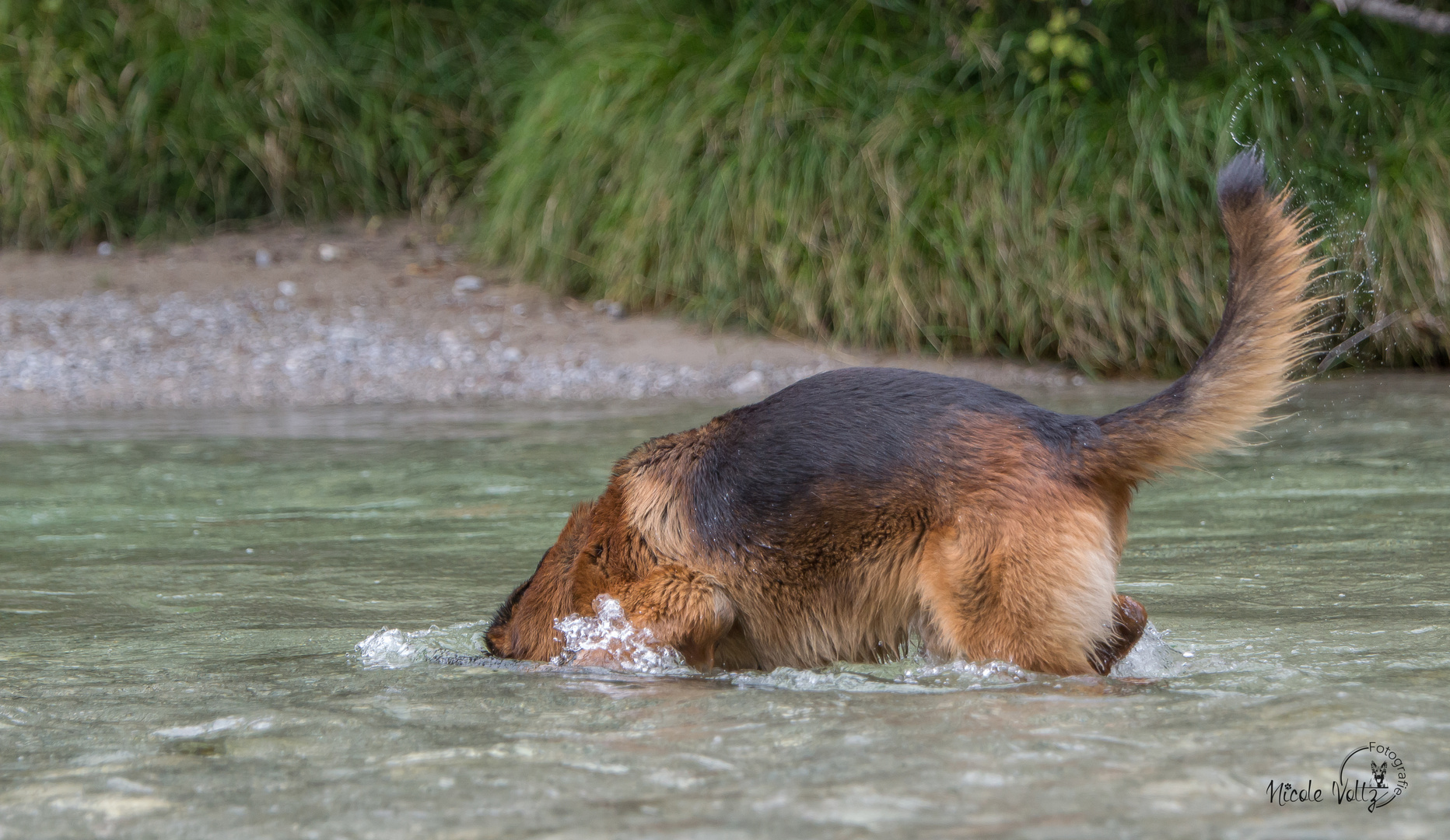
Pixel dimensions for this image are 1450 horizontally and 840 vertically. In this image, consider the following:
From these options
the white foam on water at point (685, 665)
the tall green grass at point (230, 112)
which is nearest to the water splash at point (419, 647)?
the white foam on water at point (685, 665)

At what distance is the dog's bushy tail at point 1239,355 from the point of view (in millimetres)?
2922

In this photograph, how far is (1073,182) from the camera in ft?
28.5

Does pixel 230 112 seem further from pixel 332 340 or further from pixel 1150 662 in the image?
pixel 1150 662

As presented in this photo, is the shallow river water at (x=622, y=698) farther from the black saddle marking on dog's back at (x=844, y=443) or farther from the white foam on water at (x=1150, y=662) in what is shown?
the black saddle marking on dog's back at (x=844, y=443)

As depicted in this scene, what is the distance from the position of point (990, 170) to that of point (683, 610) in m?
6.32

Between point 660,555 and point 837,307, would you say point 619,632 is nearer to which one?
point 660,555

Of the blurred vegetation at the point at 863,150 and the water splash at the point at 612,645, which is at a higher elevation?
the blurred vegetation at the point at 863,150

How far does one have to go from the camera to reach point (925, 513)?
9.42ft

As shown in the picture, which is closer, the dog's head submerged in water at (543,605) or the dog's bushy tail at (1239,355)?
the dog's bushy tail at (1239,355)

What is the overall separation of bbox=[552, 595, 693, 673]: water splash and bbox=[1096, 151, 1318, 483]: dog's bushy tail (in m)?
1.03

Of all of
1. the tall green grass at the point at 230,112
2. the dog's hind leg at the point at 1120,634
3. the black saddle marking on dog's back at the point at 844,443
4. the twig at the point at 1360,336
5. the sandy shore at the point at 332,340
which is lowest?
the sandy shore at the point at 332,340

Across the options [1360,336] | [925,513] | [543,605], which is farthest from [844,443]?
[1360,336]

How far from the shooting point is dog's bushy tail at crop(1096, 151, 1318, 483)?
2.92m

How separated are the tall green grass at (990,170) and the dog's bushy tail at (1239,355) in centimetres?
539
